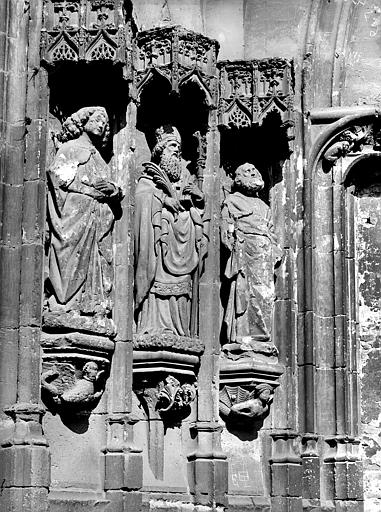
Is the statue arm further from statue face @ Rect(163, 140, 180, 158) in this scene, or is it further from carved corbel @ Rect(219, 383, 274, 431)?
carved corbel @ Rect(219, 383, 274, 431)

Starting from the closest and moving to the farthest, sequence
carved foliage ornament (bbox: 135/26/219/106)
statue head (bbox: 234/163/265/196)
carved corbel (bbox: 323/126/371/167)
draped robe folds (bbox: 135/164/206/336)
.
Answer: draped robe folds (bbox: 135/164/206/336) < carved foliage ornament (bbox: 135/26/219/106) < statue head (bbox: 234/163/265/196) < carved corbel (bbox: 323/126/371/167)

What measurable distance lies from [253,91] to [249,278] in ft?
6.65

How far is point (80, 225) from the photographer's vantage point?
47.7 feet

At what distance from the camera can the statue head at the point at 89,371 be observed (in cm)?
1431

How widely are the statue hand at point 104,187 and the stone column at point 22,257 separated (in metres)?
0.60

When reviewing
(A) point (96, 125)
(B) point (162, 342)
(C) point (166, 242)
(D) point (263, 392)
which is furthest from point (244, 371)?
(A) point (96, 125)

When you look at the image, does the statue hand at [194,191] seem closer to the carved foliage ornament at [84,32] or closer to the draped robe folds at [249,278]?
the draped robe folds at [249,278]

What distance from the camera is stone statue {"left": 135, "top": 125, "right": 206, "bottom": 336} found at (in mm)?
15227

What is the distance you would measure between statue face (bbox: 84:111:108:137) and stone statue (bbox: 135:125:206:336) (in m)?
0.76

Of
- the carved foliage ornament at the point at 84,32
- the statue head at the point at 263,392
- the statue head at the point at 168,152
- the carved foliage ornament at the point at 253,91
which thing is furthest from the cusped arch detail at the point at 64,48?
the statue head at the point at 263,392

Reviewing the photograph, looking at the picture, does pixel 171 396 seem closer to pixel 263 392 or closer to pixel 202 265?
pixel 263 392

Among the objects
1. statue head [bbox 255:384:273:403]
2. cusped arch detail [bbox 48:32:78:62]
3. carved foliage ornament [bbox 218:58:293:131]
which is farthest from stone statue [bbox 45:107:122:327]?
statue head [bbox 255:384:273:403]

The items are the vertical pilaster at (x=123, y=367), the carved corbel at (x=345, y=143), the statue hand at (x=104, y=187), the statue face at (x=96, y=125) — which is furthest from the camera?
the carved corbel at (x=345, y=143)

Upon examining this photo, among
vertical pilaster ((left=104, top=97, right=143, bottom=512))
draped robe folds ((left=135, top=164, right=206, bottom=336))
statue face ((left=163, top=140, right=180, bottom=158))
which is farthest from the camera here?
statue face ((left=163, top=140, right=180, bottom=158))
